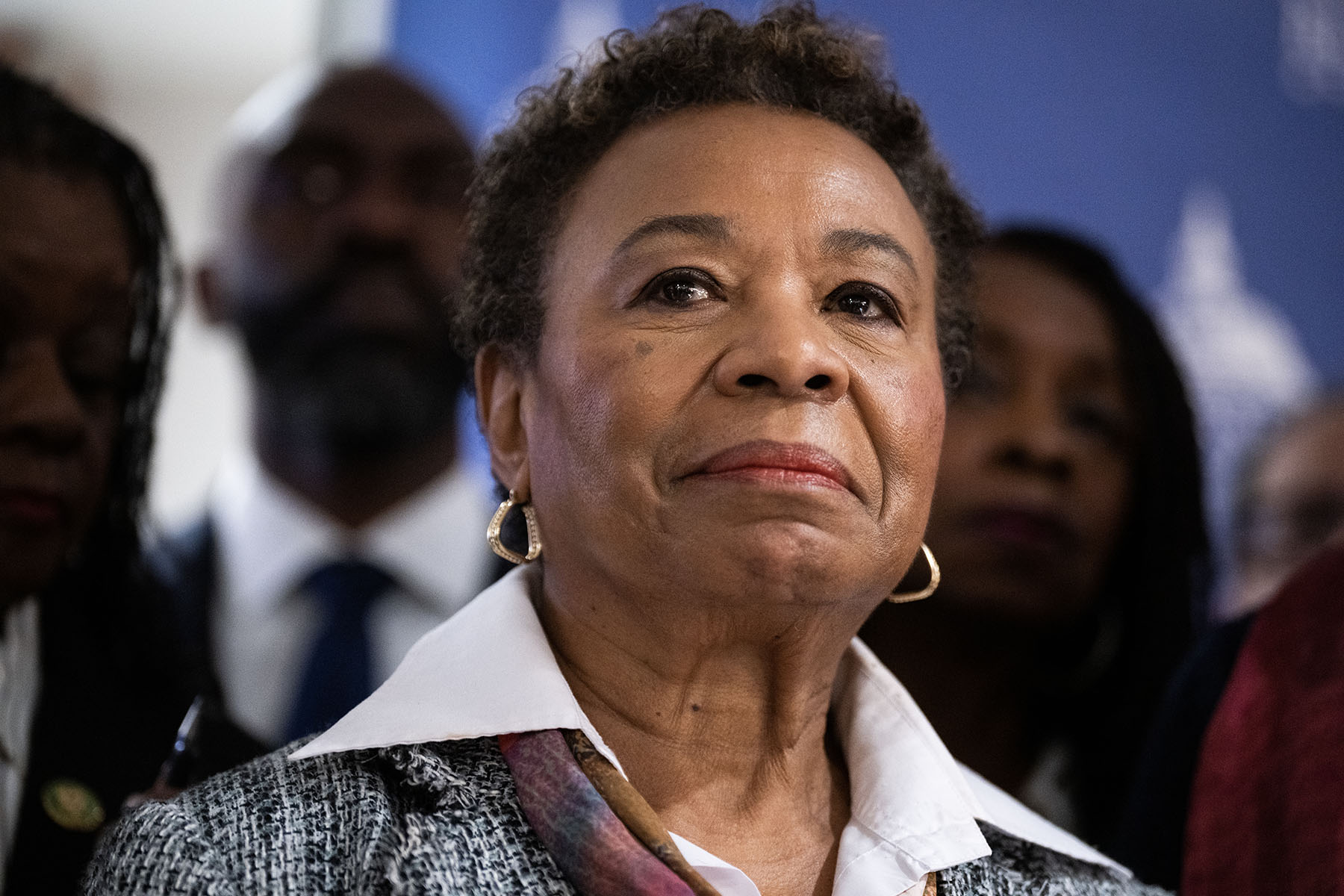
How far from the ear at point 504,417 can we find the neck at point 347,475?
149 centimetres

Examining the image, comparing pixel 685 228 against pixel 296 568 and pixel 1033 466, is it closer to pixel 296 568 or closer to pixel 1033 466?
pixel 1033 466

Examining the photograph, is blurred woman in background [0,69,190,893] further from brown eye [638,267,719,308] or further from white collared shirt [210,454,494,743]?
brown eye [638,267,719,308]

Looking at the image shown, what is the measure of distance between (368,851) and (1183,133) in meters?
3.09

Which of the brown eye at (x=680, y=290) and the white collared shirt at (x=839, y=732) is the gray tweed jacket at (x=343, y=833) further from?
the brown eye at (x=680, y=290)

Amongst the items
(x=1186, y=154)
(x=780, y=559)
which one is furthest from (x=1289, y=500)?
(x=780, y=559)

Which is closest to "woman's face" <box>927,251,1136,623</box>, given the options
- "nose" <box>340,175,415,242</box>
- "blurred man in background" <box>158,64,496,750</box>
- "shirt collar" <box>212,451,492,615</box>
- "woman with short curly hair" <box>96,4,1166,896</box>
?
"woman with short curly hair" <box>96,4,1166,896</box>

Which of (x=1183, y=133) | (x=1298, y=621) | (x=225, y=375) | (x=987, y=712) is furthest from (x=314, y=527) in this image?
(x=1183, y=133)

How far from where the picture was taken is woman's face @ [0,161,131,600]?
1.89 meters

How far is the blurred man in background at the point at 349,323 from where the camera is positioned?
3.20 metres

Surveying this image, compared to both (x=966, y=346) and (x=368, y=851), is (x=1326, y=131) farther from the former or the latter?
(x=368, y=851)

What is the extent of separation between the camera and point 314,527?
3.14m

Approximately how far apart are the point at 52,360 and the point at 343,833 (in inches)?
33.3

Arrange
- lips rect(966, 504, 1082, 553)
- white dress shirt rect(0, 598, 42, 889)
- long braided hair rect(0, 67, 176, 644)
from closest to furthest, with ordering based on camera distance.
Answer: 1. white dress shirt rect(0, 598, 42, 889)
2. long braided hair rect(0, 67, 176, 644)
3. lips rect(966, 504, 1082, 553)

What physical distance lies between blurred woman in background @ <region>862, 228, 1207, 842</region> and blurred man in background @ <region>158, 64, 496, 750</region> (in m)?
1.07
